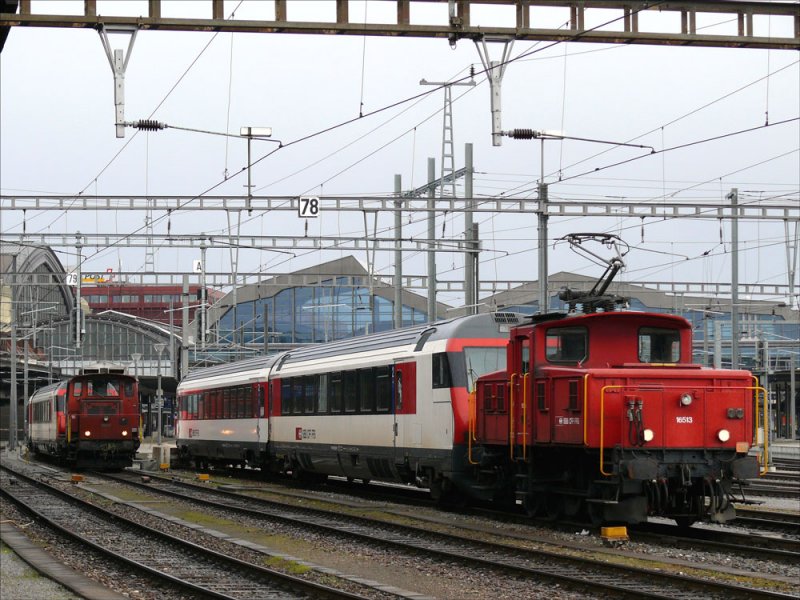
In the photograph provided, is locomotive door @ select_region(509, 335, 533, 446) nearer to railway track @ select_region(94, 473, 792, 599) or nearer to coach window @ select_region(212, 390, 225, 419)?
railway track @ select_region(94, 473, 792, 599)

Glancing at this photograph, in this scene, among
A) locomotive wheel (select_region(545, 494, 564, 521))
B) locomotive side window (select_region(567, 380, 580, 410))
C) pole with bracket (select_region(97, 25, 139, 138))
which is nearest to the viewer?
pole with bracket (select_region(97, 25, 139, 138))

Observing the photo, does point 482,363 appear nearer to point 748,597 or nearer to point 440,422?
point 440,422

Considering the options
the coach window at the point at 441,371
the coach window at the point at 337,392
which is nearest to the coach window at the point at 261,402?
the coach window at the point at 337,392

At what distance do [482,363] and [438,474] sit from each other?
231 centimetres

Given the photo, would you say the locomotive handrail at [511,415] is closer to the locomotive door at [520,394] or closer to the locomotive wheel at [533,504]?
the locomotive door at [520,394]

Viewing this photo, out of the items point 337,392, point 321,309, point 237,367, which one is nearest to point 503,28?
point 337,392

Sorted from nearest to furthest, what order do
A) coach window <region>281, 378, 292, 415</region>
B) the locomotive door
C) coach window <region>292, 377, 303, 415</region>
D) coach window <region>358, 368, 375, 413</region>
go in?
the locomotive door < coach window <region>358, 368, 375, 413</region> < coach window <region>292, 377, 303, 415</region> < coach window <region>281, 378, 292, 415</region>

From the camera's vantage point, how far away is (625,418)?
17578 millimetres

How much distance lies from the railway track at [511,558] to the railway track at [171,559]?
7.98 feet

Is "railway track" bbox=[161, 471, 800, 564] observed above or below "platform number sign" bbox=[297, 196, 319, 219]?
below

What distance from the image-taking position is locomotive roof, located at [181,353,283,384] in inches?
1407

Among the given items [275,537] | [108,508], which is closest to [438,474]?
[275,537]

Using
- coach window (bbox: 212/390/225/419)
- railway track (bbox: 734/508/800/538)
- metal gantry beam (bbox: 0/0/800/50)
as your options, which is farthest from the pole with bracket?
coach window (bbox: 212/390/225/419)

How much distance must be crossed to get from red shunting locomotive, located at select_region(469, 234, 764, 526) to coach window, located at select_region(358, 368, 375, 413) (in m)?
6.92
